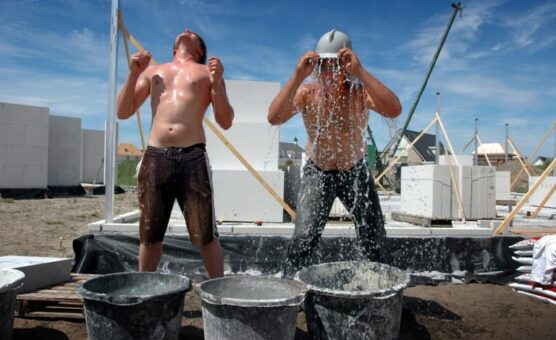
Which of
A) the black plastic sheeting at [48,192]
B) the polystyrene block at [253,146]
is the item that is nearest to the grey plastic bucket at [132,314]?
the polystyrene block at [253,146]

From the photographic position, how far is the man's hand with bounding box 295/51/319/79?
2457mm

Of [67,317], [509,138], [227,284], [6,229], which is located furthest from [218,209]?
Answer: [509,138]

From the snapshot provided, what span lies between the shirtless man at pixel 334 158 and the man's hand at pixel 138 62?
903 millimetres

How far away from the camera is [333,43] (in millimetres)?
2742

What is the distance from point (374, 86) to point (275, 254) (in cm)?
261

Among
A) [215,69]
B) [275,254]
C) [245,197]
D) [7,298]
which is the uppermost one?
[215,69]

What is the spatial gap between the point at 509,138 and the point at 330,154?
11719 millimetres

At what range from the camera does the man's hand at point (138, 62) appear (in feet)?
8.70

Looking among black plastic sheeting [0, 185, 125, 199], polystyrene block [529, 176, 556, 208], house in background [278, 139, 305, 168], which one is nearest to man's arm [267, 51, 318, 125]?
house in background [278, 139, 305, 168]

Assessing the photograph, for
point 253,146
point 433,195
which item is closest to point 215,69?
point 253,146

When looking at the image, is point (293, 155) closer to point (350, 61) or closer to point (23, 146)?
point (350, 61)

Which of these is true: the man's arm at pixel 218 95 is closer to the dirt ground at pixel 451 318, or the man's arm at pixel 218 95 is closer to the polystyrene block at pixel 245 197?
the dirt ground at pixel 451 318

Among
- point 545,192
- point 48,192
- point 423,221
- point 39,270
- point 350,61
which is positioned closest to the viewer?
point 350,61

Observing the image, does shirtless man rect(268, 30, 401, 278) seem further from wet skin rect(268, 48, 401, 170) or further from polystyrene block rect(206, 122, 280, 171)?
polystyrene block rect(206, 122, 280, 171)
